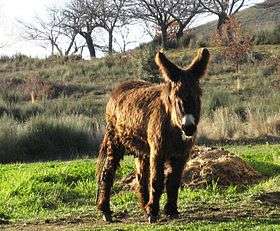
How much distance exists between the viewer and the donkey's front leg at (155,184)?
29.1 ft

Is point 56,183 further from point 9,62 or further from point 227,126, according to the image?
point 9,62

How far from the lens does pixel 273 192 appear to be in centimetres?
1115

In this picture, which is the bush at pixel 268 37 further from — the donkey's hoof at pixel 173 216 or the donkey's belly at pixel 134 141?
the donkey's hoof at pixel 173 216

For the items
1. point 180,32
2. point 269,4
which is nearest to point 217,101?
point 180,32

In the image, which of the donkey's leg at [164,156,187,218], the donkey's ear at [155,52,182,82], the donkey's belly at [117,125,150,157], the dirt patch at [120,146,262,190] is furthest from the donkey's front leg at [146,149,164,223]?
the dirt patch at [120,146,262,190]

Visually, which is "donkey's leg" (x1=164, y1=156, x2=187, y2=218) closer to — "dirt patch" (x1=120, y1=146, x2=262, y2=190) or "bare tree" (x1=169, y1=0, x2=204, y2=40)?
"dirt patch" (x1=120, y1=146, x2=262, y2=190)

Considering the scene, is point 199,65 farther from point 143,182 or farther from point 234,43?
point 234,43

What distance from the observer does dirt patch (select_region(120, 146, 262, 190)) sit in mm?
12656

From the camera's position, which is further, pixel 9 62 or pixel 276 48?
pixel 9 62

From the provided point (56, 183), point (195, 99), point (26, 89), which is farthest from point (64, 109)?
point (195, 99)

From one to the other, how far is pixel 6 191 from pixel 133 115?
5437 millimetres

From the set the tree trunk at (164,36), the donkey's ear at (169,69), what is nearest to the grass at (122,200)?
the donkey's ear at (169,69)

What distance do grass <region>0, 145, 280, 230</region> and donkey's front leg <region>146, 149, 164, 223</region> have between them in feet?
0.65

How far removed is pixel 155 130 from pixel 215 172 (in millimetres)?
4117
